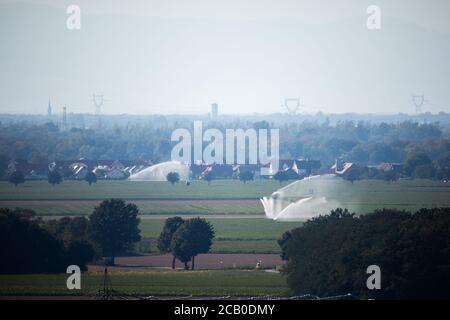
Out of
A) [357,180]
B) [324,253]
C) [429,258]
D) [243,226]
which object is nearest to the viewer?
[429,258]

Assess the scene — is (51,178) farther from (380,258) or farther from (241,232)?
(380,258)

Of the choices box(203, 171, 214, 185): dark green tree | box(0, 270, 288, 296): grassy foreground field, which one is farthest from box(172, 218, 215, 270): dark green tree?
box(203, 171, 214, 185): dark green tree

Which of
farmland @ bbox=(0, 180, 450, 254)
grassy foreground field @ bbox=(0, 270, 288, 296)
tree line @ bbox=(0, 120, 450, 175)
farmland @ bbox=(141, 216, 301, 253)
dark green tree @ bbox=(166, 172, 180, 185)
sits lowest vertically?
grassy foreground field @ bbox=(0, 270, 288, 296)

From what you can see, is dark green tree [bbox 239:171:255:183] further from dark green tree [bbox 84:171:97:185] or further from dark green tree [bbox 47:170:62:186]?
dark green tree [bbox 47:170:62:186]

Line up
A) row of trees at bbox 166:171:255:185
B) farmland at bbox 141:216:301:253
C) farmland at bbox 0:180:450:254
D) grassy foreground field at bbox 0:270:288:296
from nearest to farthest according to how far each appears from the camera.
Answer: grassy foreground field at bbox 0:270:288:296
farmland at bbox 141:216:301:253
farmland at bbox 0:180:450:254
row of trees at bbox 166:171:255:185

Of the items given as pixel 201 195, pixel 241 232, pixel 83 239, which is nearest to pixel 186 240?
pixel 83 239

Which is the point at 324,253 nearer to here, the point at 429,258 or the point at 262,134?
the point at 429,258
